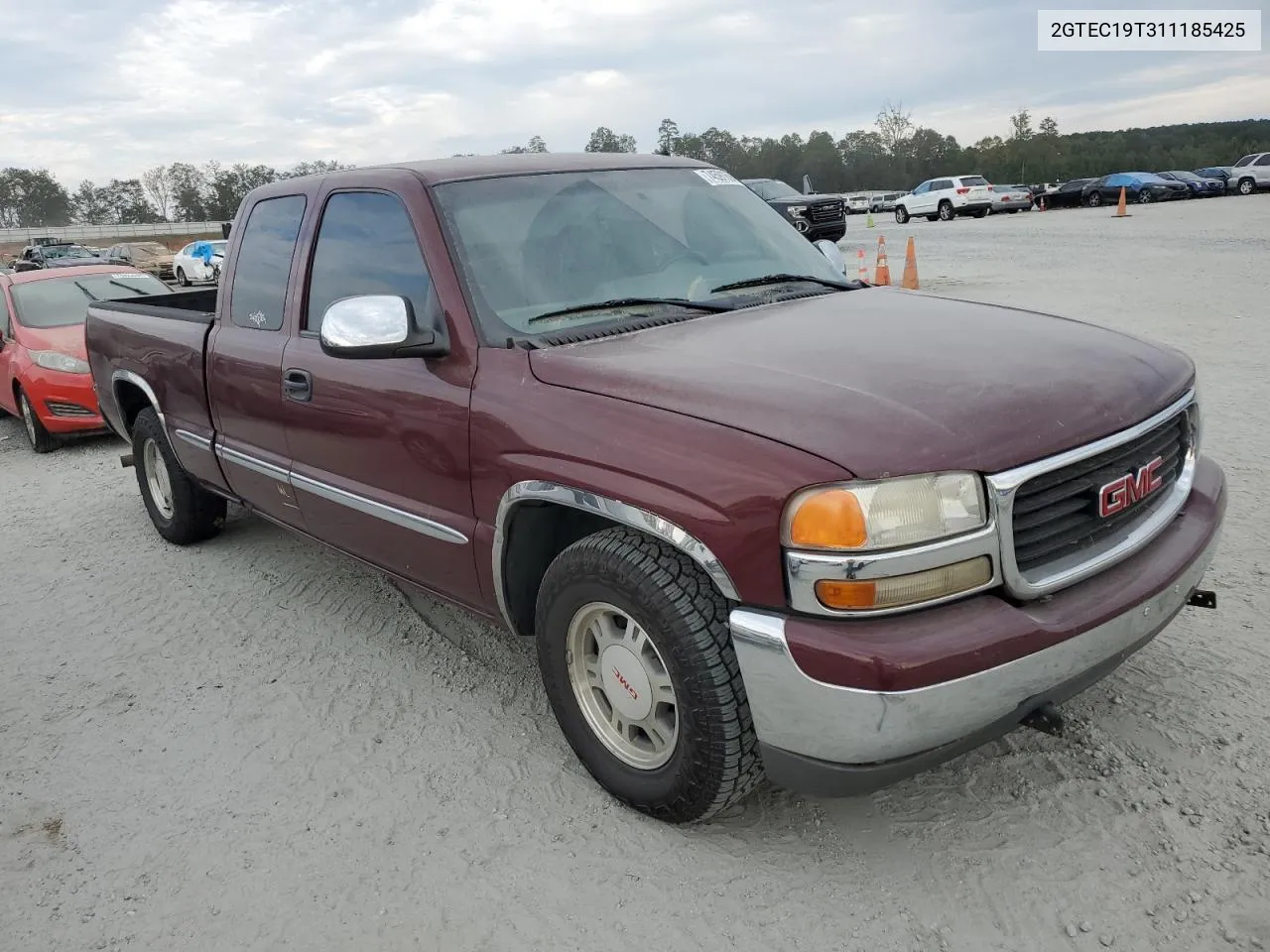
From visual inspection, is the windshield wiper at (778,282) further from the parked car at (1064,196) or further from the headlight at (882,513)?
the parked car at (1064,196)

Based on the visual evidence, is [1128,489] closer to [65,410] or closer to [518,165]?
[518,165]

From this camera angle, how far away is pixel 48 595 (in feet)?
16.4

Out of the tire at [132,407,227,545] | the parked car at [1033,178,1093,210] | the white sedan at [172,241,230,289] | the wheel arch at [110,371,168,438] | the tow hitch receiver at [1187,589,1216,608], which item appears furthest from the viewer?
the parked car at [1033,178,1093,210]

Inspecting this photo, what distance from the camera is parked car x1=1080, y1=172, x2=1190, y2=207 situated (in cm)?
3900

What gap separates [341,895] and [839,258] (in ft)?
10.1

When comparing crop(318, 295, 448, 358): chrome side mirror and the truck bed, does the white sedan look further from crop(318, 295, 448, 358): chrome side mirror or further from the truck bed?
crop(318, 295, 448, 358): chrome side mirror

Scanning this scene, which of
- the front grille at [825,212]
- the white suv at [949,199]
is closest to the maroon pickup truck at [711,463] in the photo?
the front grille at [825,212]

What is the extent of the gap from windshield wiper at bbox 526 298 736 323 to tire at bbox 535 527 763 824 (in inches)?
31.6

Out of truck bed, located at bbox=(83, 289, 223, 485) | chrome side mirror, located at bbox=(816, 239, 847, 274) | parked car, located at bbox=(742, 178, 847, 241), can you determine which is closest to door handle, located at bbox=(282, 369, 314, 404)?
truck bed, located at bbox=(83, 289, 223, 485)

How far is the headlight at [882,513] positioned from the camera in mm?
2189

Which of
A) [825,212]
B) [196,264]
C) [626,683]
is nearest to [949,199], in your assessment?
[825,212]

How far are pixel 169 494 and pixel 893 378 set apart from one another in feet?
14.7

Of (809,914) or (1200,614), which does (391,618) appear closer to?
(809,914)

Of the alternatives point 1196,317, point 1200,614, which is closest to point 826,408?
point 1200,614
